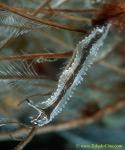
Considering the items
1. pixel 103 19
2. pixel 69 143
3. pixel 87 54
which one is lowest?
pixel 87 54

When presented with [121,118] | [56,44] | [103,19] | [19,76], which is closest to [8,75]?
[19,76]

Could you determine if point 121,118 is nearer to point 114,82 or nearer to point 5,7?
point 114,82

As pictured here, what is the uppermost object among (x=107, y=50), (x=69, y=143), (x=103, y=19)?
(x=107, y=50)

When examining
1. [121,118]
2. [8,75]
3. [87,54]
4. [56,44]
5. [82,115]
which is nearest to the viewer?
[87,54]

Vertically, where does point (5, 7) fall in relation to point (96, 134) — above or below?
below

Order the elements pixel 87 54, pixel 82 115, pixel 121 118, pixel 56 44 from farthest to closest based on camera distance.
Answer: pixel 121 118
pixel 82 115
pixel 56 44
pixel 87 54

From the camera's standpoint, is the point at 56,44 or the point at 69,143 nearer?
the point at 56,44

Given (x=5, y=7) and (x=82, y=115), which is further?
(x=82, y=115)

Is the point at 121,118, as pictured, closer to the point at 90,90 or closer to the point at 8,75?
the point at 90,90

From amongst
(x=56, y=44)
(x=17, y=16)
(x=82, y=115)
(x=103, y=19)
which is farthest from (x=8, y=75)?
(x=82, y=115)
